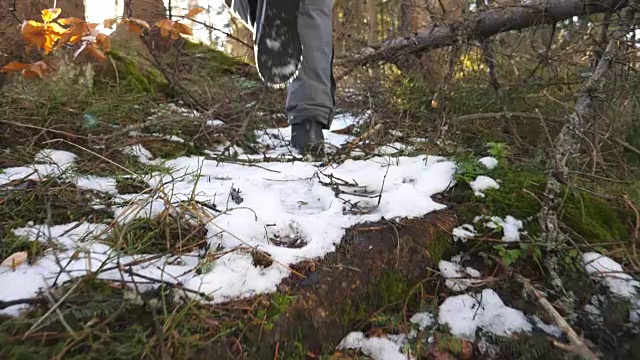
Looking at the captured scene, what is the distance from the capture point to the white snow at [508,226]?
55.8 inches

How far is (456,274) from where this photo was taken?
1.33m

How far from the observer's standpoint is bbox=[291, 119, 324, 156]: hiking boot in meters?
2.42

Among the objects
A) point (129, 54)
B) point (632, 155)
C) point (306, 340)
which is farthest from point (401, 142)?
point (129, 54)

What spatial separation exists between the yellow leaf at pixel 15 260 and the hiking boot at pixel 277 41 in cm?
147

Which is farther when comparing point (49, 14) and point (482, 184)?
point (49, 14)

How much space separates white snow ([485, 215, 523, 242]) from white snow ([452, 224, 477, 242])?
0.19 ft

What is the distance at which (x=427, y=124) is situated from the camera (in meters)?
2.92

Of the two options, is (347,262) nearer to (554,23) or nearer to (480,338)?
(480,338)

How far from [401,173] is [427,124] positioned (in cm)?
116

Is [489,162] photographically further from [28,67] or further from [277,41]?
[28,67]

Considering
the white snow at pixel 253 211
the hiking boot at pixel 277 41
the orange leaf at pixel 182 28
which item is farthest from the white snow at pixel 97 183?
the orange leaf at pixel 182 28

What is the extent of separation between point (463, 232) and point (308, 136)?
127cm

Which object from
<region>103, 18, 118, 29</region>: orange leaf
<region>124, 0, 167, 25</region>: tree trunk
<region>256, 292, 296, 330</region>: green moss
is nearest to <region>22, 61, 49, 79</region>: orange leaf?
<region>103, 18, 118, 29</region>: orange leaf

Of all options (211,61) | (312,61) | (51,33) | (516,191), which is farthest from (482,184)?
(211,61)
